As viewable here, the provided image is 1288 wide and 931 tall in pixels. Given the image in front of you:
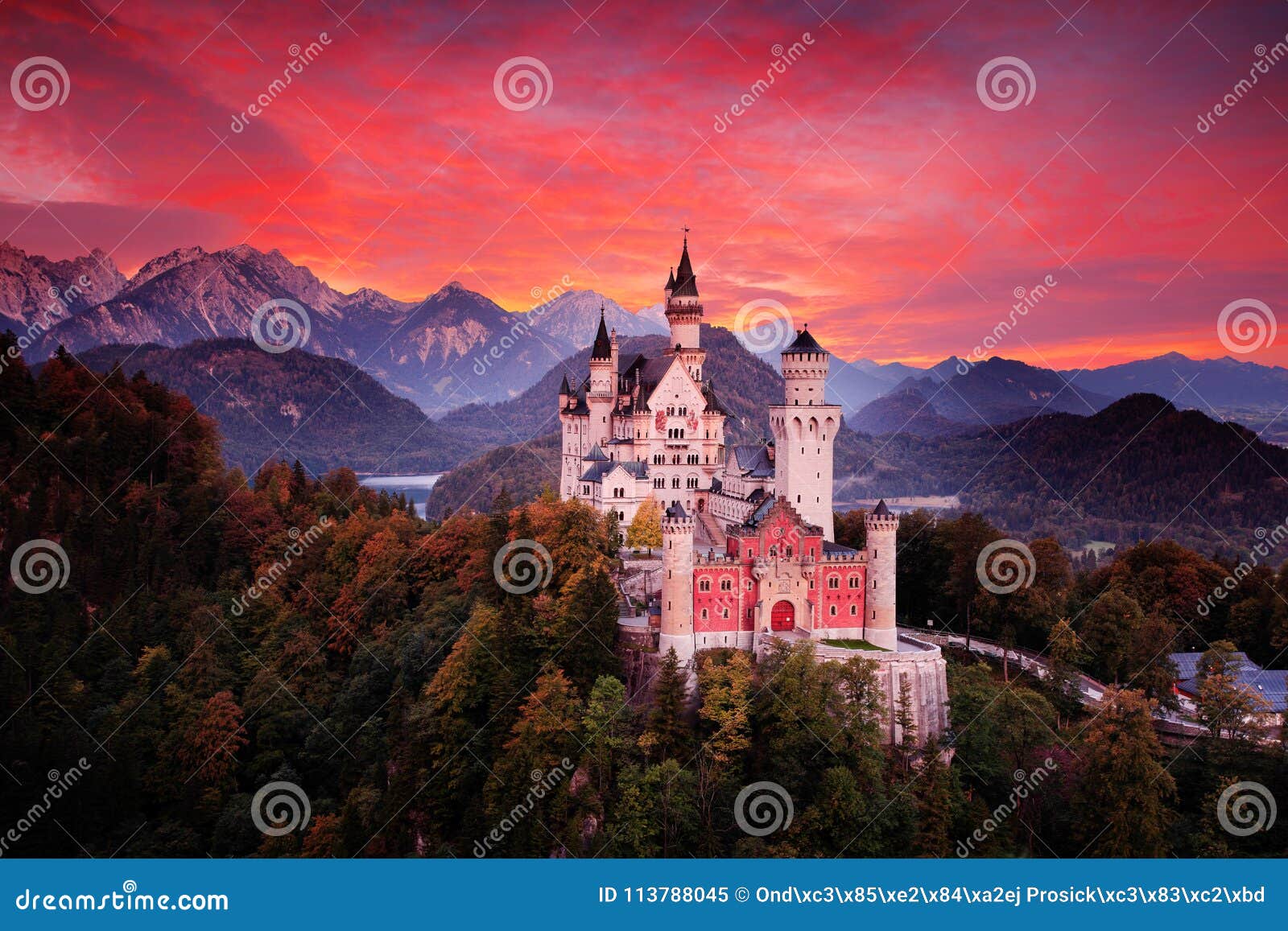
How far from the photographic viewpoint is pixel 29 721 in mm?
49438

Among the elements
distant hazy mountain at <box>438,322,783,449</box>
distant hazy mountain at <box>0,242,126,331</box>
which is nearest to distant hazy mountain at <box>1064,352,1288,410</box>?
distant hazy mountain at <box>438,322,783,449</box>

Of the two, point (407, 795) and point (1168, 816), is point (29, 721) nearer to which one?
point (407, 795)

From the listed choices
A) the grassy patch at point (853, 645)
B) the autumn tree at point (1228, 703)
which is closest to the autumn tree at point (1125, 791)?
the autumn tree at point (1228, 703)

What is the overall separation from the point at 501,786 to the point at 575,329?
157447mm

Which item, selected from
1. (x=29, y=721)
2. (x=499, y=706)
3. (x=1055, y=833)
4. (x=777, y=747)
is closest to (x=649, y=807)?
(x=777, y=747)

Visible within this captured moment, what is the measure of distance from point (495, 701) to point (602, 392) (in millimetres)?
28632

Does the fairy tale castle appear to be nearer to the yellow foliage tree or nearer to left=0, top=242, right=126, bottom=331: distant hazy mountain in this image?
the yellow foliage tree

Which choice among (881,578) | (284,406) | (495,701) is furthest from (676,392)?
(284,406)

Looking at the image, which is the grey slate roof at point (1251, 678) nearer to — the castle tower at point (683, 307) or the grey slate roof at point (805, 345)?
the grey slate roof at point (805, 345)

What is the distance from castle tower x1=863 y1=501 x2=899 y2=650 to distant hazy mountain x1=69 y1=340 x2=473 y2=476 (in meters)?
110

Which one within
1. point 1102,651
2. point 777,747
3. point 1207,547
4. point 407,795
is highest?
point 1207,547

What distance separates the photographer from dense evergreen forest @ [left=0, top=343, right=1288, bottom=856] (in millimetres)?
37625

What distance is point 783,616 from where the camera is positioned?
147 ft

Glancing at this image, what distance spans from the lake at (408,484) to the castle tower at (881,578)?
330 feet
